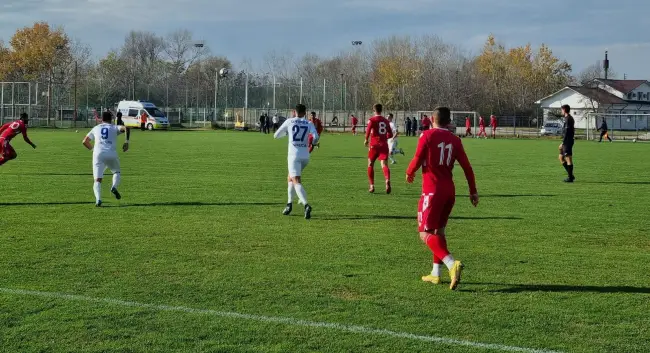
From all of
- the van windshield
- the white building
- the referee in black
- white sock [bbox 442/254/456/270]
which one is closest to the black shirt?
the referee in black

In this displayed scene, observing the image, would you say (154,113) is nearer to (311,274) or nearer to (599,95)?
(599,95)

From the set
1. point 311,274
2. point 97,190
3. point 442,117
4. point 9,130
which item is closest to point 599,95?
point 9,130

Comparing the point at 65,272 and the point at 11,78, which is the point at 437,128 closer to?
the point at 65,272

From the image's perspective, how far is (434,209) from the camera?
767cm

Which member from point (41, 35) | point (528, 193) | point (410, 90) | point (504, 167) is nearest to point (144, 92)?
point (41, 35)

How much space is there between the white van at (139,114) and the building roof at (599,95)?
5249cm

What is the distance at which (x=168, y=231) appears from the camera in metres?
11.0

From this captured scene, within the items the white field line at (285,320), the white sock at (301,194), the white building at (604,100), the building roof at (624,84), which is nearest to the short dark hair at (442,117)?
the white field line at (285,320)

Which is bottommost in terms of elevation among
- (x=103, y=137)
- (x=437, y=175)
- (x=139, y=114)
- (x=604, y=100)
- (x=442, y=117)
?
(x=437, y=175)

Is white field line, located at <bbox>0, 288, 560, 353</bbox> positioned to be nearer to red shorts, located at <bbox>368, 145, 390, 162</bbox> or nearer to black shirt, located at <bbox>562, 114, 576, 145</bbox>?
red shorts, located at <bbox>368, 145, 390, 162</bbox>

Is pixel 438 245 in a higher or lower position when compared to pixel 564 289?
higher

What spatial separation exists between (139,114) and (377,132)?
175ft

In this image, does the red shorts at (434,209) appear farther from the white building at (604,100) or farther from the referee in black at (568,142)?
the white building at (604,100)

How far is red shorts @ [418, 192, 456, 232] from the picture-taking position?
7.66m
